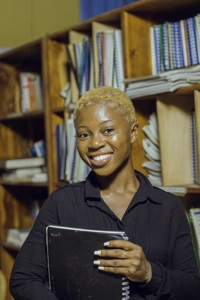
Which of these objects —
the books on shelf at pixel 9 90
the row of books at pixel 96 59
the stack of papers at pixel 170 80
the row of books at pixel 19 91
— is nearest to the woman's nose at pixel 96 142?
the stack of papers at pixel 170 80

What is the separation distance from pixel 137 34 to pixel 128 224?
1.07 meters

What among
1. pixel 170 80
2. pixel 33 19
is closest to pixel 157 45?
pixel 170 80

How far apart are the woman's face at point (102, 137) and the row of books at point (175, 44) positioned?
79 cm

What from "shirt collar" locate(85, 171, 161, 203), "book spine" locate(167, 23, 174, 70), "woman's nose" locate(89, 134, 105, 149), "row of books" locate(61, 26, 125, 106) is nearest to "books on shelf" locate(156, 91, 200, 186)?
"book spine" locate(167, 23, 174, 70)

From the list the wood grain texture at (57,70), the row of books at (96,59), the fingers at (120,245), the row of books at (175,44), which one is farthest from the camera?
the wood grain texture at (57,70)

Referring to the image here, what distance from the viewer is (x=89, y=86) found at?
2.25 meters

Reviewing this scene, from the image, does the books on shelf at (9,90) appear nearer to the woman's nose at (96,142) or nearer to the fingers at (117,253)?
the woman's nose at (96,142)

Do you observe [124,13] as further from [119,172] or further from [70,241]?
[70,241]

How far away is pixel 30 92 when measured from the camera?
2826 millimetres

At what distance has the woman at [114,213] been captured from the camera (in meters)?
1.12

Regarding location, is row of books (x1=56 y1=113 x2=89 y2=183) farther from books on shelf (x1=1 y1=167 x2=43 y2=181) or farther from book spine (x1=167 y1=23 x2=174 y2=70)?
book spine (x1=167 y1=23 x2=174 y2=70)

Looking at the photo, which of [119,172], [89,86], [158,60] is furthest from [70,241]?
[89,86]

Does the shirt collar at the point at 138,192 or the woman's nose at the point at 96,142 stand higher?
the woman's nose at the point at 96,142

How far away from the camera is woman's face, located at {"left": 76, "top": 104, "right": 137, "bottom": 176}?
116cm
